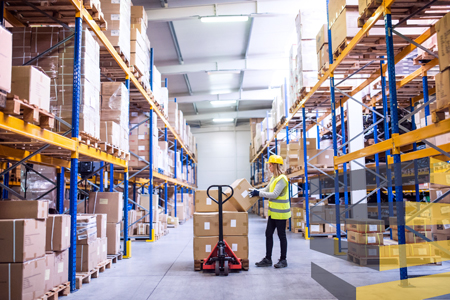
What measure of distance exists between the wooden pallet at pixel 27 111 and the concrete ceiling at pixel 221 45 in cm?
806

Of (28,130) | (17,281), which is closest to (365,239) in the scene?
(17,281)

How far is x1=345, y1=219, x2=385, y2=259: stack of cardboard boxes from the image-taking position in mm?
6172

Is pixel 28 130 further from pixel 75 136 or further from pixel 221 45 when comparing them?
pixel 221 45

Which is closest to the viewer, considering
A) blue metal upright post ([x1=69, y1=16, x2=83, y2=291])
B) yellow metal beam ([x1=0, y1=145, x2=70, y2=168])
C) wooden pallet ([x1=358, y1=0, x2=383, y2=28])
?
blue metal upright post ([x1=69, y1=16, x2=83, y2=291])

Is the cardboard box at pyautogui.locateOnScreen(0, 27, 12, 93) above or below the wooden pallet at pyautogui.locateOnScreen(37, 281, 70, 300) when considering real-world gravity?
above

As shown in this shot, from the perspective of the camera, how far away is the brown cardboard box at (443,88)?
3961 mm

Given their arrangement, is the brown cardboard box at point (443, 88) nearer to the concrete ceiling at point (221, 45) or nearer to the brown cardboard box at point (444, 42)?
the brown cardboard box at point (444, 42)

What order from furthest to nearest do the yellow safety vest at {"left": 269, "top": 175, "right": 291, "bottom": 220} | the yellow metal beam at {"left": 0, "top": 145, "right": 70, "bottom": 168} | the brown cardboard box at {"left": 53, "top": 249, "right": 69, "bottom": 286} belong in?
the yellow safety vest at {"left": 269, "top": 175, "right": 291, "bottom": 220}, the yellow metal beam at {"left": 0, "top": 145, "right": 70, "bottom": 168}, the brown cardboard box at {"left": 53, "top": 249, "right": 69, "bottom": 286}

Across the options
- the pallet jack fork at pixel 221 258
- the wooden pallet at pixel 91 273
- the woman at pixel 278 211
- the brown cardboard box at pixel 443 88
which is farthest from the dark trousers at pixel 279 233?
the brown cardboard box at pixel 443 88

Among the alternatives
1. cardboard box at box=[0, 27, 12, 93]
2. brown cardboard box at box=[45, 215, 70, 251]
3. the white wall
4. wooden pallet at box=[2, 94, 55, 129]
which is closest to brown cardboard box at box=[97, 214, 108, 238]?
brown cardboard box at box=[45, 215, 70, 251]


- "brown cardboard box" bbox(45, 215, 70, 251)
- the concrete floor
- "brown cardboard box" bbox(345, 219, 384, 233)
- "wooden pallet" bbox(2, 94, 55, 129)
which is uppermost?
"wooden pallet" bbox(2, 94, 55, 129)

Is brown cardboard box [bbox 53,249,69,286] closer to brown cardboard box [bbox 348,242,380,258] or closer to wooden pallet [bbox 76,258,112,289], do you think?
wooden pallet [bbox 76,258,112,289]

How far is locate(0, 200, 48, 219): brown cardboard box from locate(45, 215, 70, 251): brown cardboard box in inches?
12.5

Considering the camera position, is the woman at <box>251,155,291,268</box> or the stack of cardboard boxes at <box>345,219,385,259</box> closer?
the woman at <box>251,155,291,268</box>
